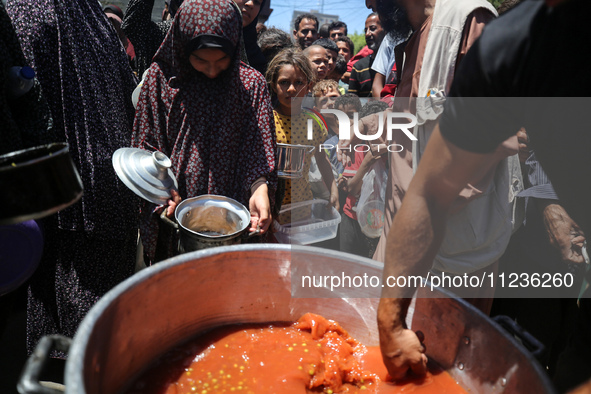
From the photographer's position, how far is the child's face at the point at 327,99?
13.0 feet

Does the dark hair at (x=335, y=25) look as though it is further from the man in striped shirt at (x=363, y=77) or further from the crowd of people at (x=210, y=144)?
the crowd of people at (x=210, y=144)

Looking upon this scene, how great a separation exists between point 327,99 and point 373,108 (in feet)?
2.67

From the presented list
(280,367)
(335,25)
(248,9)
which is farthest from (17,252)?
(335,25)

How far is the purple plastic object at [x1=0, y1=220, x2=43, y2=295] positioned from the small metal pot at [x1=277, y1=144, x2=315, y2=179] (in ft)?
4.36

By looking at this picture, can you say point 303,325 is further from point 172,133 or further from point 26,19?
point 26,19

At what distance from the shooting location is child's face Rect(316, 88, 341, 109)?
396cm

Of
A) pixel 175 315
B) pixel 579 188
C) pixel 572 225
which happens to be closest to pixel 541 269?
pixel 572 225

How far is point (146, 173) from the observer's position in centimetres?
186

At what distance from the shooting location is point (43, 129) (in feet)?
6.00

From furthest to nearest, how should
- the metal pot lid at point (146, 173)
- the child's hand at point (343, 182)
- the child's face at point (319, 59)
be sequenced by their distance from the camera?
the child's face at point (319, 59) → the child's hand at point (343, 182) → the metal pot lid at point (146, 173)

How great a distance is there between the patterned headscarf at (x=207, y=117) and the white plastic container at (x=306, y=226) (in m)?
0.40

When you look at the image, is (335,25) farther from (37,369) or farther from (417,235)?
(37,369)

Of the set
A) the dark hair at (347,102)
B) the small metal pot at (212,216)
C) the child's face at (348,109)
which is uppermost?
the dark hair at (347,102)

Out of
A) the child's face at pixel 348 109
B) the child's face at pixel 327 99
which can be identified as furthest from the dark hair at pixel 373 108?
the child's face at pixel 327 99
